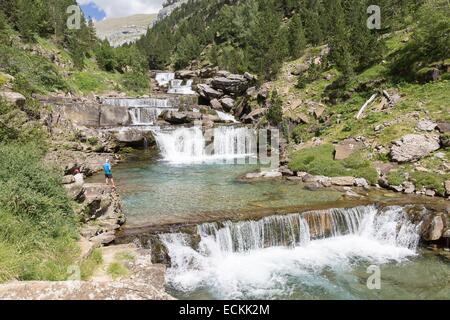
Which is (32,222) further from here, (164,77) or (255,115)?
(164,77)

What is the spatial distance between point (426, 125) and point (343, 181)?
26.2 ft

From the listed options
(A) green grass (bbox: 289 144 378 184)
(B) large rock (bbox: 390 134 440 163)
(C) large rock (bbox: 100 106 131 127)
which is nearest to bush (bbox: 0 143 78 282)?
(A) green grass (bbox: 289 144 378 184)

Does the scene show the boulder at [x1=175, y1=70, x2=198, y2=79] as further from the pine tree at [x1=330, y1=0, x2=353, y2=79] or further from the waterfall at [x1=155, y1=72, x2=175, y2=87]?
the pine tree at [x1=330, y1=0, x2=353, y2=79]

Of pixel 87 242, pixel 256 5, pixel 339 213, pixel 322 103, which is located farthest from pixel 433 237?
pixel 256 5

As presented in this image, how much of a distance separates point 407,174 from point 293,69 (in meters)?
31.5

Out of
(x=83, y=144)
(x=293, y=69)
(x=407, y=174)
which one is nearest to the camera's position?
(x=407, y=174)

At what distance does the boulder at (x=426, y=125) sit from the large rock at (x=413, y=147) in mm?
956

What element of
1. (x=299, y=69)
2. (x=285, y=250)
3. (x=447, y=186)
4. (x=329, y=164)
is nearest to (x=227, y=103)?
(x=299, y=69)

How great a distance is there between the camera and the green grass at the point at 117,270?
11179 millimetres

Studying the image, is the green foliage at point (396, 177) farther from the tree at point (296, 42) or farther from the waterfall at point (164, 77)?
the waterfall at point (164, 77)

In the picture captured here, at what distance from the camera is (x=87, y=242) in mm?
12695

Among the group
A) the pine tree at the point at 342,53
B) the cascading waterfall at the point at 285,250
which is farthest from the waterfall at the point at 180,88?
the cascading waterfall at the point at 285,250

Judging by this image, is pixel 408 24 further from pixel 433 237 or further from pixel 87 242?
pixel 87 242

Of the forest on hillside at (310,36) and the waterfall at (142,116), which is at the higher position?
the forest on hillside at (310,36)
